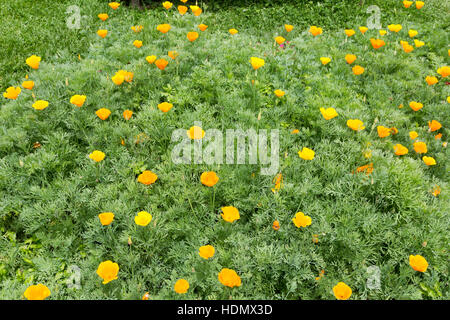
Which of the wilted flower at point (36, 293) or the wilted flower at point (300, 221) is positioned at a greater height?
the wilted flower at point (300, 221)

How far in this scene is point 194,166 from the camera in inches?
121

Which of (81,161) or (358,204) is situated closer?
(358,204)

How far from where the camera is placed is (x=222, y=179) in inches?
115

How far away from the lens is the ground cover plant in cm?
240

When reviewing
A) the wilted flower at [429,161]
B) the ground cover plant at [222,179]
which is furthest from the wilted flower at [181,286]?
the wilted flower at [429,161]

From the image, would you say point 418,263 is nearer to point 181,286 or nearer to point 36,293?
point 181,286

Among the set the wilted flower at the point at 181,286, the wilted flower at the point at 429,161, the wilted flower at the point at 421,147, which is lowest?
the wilted flower at the point at 181,286

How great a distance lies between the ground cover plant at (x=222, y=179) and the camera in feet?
7.86

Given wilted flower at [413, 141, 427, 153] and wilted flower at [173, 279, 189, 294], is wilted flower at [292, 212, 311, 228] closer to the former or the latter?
wilted flower at [173, 279, 189, 294]

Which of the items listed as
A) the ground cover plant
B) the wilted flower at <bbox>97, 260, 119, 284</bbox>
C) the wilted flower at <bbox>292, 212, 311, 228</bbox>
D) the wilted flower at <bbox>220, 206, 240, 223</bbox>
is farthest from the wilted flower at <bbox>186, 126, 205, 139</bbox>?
the wilted flower at <bbox>97, 260, 119, 284</bbox>

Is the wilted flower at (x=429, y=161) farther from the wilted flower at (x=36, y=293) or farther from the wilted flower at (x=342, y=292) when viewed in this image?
the wilted flower at (x=36, y=293)

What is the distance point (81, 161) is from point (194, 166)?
103cm
